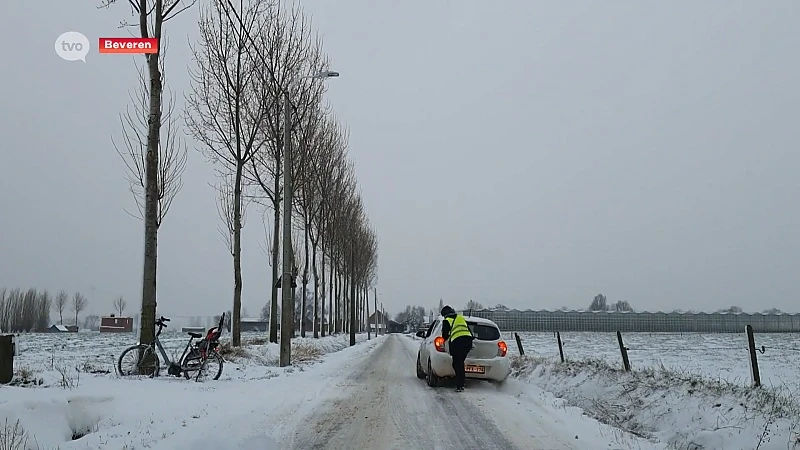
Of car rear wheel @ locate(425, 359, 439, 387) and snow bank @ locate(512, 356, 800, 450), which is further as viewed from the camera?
car rear wheel @ locate(425, 359, 439, 387)

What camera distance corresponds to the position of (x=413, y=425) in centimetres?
852

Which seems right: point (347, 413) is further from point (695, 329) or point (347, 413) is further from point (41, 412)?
point (695, 329)

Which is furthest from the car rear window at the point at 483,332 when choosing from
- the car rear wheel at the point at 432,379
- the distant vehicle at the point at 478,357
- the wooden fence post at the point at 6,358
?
the wooden fence post at the point at 6,358

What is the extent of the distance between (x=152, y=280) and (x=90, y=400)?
5097mm

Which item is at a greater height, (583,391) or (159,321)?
(159,321)

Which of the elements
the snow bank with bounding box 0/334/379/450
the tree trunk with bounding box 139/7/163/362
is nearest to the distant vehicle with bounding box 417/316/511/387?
the snow bank with bounding box 0/334/379/450

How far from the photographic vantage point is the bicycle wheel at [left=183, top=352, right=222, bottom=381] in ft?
41.5

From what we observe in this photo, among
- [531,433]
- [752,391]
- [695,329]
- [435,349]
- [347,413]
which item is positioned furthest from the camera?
[695,329]

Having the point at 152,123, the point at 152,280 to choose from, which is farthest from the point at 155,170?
the point at 152,280

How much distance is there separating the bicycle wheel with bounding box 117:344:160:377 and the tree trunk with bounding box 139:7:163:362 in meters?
0.18

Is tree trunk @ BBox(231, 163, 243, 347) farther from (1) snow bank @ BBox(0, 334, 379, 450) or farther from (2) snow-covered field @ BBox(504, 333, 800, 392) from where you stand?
(2) snow-covered field @ BBox(504, 333, 800, 392)

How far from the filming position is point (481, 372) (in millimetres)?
13508

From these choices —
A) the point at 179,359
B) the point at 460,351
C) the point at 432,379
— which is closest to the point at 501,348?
the point at 460,351

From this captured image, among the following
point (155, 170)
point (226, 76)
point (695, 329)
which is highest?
point (226, 76)
